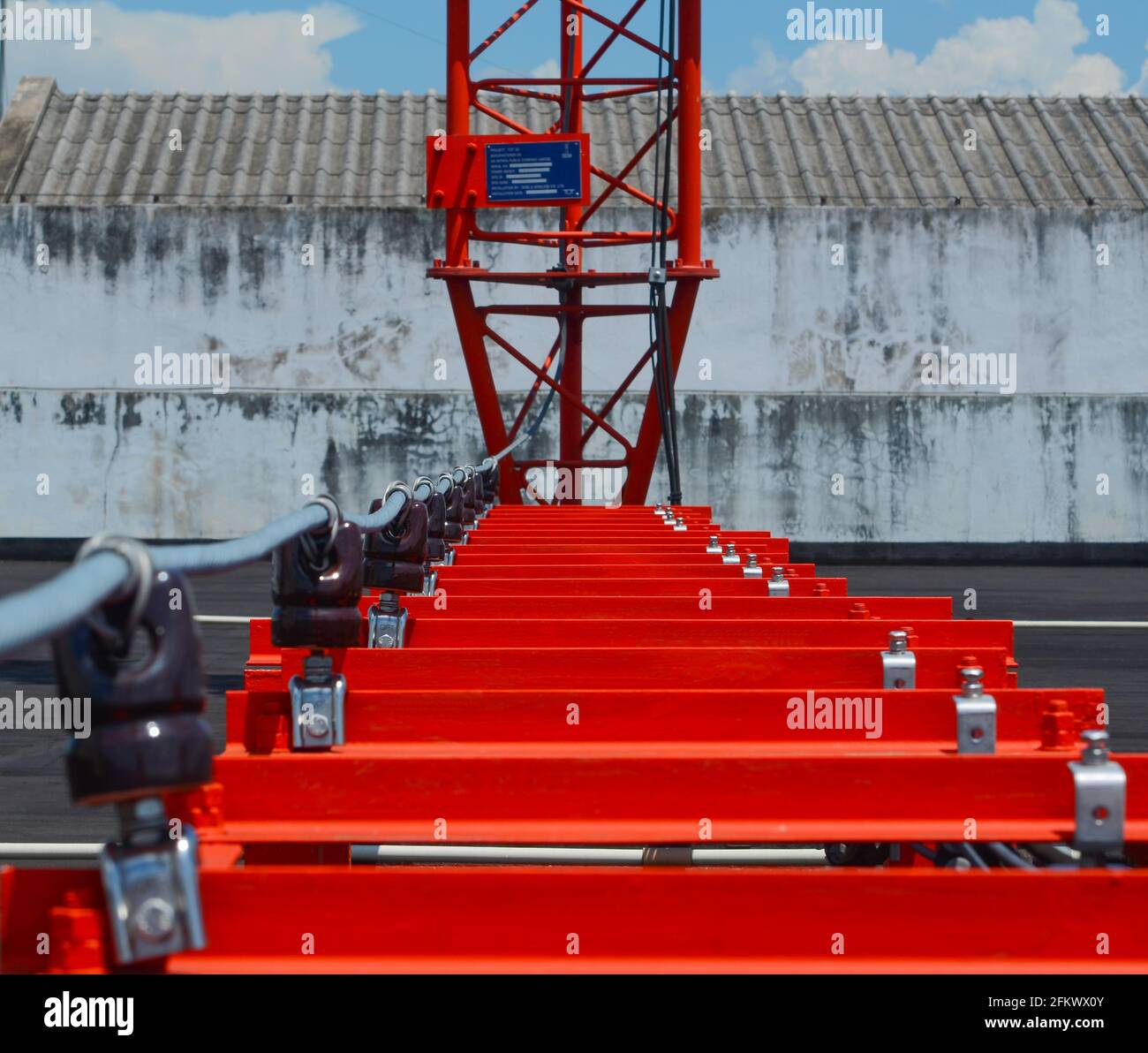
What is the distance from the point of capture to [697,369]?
18.8m

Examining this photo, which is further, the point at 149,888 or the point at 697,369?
the point at 697,369

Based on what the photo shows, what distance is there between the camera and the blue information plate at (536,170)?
1153 centimetres

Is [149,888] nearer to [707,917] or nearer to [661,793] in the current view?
[707,917]

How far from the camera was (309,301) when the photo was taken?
1875cm

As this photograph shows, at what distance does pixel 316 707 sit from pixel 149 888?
1102mm

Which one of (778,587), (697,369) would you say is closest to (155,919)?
(778,587)

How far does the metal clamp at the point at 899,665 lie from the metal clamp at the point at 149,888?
6.23ft

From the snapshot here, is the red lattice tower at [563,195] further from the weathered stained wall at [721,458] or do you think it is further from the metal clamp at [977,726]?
the metal clamp at [977,726]

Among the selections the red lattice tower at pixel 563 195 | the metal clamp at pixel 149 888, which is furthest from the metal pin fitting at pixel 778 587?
the red lattice tower at pixel 563 195

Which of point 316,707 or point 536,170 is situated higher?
point 536,170

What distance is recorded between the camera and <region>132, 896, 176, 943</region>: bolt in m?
1.91

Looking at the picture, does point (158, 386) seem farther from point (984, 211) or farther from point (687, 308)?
point (984, 211)

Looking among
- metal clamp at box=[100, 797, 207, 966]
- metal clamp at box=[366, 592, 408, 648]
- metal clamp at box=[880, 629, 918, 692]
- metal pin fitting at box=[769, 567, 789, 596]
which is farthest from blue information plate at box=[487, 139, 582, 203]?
metal clamp at box=[100, 797, 207, 966]

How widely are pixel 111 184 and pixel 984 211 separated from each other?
11.6 m
